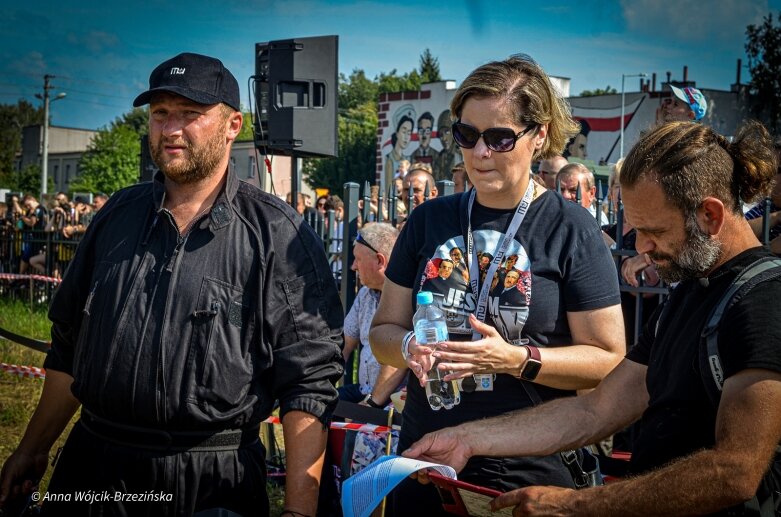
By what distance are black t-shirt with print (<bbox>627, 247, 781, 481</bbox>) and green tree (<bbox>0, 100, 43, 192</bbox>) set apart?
6714cm

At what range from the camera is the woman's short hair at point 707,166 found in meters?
2.23

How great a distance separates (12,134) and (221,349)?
85242 millimetres

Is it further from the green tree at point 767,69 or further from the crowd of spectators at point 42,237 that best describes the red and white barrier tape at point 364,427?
the green tree at point 767,69

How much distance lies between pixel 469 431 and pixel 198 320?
37.7 inches

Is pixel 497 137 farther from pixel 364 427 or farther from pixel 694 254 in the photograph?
pixel 364 427

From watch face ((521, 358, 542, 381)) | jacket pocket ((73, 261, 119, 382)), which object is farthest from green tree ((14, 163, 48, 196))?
watch face ((521, 358, 542, 381))

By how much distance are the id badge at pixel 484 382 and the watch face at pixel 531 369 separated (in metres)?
0.13

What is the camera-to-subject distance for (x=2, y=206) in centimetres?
1931

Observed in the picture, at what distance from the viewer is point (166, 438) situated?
8.55ft

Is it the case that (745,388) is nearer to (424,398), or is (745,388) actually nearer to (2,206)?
(424,398)

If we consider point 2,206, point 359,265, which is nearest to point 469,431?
point 359,265

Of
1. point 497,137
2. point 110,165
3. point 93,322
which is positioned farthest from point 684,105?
point 110,165

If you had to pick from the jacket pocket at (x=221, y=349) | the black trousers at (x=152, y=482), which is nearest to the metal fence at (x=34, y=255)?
the black trousers at (x=152, y=482)

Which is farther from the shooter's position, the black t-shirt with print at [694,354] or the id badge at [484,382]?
the id badge at [484,382]
